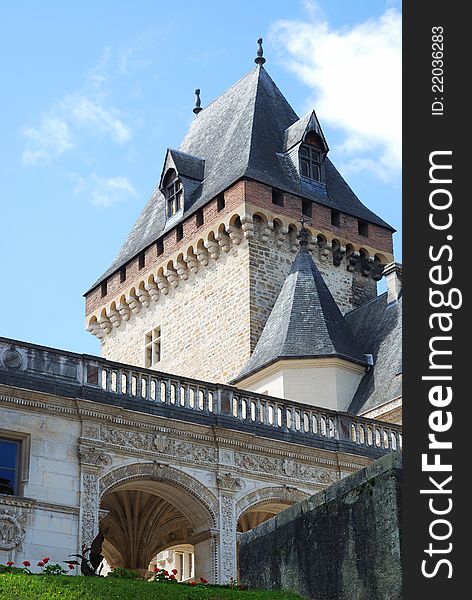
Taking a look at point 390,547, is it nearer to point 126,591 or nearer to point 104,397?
point 126,591

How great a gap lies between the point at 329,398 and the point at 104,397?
327 inches

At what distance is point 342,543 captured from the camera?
8.52 m

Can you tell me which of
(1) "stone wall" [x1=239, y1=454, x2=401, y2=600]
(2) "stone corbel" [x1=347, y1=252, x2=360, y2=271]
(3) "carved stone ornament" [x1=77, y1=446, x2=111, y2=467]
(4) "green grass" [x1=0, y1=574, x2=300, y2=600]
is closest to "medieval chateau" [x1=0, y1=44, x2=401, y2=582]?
(3) "carved stone ornament" [x1=77, y1=446, x2=111, y2=467]

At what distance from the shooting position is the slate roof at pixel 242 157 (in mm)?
32219

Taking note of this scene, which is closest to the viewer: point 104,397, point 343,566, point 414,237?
point 414,237

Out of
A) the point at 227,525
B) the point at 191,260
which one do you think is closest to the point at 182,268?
the point at 191,260

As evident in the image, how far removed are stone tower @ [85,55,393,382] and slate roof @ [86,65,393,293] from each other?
0.15 ft

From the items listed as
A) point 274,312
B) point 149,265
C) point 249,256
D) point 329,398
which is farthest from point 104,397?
point 149,265

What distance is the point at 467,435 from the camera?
20.5 feet

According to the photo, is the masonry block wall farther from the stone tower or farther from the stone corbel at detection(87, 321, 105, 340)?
the stone corbel at detection(87, 321, 105, 340)

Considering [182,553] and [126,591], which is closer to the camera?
[126,591]

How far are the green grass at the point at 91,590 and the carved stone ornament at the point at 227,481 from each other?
29.7 feet

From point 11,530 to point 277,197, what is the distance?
54.4ft

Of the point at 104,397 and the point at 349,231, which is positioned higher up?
the point at 349,231
